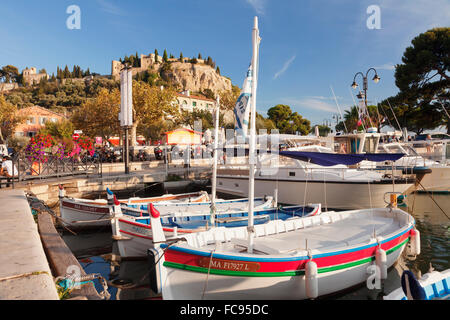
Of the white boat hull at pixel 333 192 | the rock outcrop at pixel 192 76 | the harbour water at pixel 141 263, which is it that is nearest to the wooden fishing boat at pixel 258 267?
the harbour water at pixel 141 263

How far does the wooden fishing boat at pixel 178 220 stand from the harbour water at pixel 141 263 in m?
0.63

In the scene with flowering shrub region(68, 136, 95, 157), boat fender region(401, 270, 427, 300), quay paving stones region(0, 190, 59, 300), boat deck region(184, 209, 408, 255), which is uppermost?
flowering shrub region(68, 136, 95, 157)

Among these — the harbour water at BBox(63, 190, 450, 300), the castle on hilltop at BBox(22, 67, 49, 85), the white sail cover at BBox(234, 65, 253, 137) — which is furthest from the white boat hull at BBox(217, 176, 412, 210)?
the castle on hilltop at BBox(22, 67, 49, 85)

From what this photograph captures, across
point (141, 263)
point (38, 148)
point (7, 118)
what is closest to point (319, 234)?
point (141, 263)

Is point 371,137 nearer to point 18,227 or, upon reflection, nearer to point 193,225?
point 193,225

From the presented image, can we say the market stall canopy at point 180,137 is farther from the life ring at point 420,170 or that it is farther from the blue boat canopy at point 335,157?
the life ring at point 420,170

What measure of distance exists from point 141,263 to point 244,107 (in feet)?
18.3

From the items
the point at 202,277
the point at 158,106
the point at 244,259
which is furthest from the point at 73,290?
the point at 158,106

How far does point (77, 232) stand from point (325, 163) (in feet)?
32.2

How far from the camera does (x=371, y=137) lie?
15.7m

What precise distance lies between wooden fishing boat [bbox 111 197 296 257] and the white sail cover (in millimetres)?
3003

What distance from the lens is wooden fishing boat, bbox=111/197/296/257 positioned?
304 inches

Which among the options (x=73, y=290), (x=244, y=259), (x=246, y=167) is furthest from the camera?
(x=246, y=167)

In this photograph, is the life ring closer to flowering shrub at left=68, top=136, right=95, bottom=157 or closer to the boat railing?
the boat railing
